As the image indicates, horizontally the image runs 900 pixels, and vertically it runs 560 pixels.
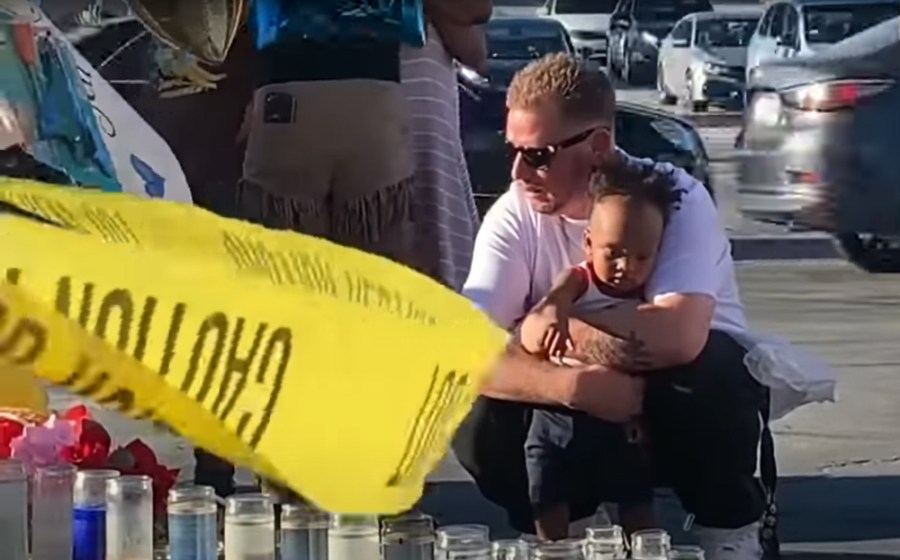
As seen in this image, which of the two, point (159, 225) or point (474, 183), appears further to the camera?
point (474, 183)

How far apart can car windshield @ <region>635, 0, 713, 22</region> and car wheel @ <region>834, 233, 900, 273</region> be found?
14.6 ft

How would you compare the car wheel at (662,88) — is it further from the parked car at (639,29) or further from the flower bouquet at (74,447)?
the flower bouquet at (74,447)

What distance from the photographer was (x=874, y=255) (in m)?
9.00

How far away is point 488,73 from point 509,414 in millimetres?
650

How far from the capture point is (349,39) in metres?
3.22

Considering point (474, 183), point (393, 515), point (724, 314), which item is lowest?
point (393, 515)

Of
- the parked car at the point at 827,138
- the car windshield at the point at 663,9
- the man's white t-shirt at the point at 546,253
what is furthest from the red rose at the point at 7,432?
the parked car at the point at 827,138

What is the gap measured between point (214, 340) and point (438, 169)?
4.20ft

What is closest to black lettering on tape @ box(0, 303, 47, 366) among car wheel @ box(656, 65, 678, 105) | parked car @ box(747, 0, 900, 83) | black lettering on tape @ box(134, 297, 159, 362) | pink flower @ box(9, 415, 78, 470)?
black lettering on tape @ box(134, 297, 159, 362)

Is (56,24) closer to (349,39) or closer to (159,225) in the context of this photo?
(349,39)

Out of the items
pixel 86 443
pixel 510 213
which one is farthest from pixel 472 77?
pixel 86 443

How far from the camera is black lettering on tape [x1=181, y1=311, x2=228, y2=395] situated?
222 cm

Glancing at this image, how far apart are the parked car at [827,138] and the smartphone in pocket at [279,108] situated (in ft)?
3.34

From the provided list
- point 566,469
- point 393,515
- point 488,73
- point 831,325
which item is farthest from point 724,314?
point 831,325
